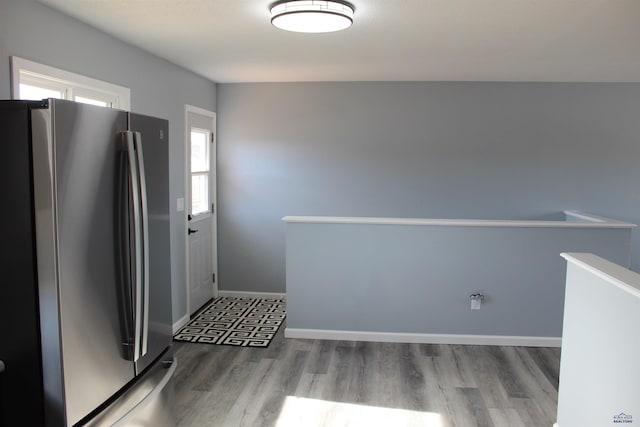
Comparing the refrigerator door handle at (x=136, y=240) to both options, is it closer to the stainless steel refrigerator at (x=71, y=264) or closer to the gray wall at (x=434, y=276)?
the stainless steel refrigerator at (x=71, y=264)

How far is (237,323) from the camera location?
4820 millimetres

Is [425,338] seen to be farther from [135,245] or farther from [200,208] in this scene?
[135,245]

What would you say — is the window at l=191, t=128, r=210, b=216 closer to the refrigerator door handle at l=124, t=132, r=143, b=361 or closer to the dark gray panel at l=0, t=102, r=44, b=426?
the refrigerator door handle at l=124, t=132, r=143, b=361

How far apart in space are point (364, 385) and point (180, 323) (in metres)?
1.97

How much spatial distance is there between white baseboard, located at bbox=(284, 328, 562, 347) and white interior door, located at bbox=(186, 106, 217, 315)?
1.31 m

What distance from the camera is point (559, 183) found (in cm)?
544

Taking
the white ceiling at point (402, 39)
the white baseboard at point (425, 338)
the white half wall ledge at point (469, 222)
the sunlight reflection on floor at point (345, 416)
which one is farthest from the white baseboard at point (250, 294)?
the sunlight reflection on floor at point (345, 416)

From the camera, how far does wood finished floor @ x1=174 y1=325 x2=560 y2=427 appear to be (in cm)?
308

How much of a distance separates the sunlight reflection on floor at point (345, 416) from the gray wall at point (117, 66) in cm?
186

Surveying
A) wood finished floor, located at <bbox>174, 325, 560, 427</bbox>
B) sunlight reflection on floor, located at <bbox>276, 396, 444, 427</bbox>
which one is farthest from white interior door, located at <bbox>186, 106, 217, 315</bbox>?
sunlight reflection on floor, located at <bbox>276, 396, 444, 427</bbox>

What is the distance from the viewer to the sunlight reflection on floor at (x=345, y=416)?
3008 mm

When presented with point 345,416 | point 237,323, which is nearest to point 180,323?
point 237,323

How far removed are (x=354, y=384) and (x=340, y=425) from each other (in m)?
0.56

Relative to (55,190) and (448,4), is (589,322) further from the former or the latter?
(55,190)
